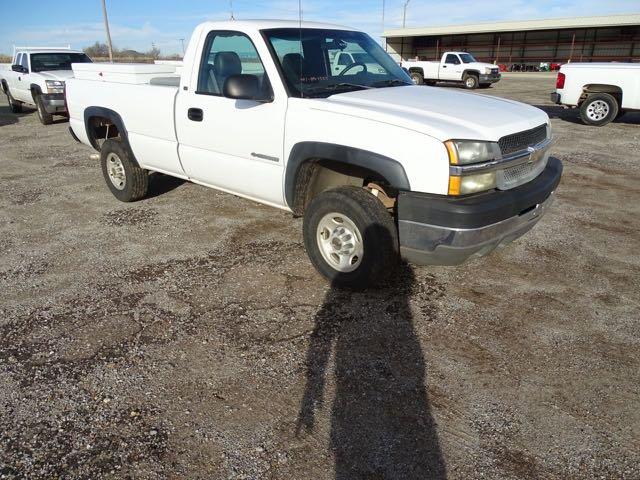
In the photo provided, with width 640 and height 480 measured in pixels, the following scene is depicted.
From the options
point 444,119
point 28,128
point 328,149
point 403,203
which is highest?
point 444,119

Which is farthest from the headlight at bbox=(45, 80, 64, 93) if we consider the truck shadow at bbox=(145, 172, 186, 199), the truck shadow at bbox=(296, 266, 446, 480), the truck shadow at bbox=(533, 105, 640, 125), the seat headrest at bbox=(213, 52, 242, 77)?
the truck shadow at bbox=(533, 105, 640, 125)

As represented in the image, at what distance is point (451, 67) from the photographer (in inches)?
944

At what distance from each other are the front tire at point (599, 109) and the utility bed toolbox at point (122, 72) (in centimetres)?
1019

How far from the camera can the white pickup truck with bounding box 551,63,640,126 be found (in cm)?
1130

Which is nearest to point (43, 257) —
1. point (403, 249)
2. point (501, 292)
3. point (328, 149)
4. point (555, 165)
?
point (328, 149)

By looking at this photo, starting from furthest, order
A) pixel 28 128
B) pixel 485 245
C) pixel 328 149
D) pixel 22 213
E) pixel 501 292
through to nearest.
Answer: pixel 28 128 < pixel 22 213 < pixel 501 292 < pixel 328 149 < pixel 485 245

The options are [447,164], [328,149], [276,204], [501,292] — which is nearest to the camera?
[447,164]

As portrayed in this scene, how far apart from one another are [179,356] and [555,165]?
339cm

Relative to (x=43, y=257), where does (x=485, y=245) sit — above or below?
above

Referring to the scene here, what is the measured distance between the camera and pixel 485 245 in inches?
133

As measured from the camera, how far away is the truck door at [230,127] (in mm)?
4105

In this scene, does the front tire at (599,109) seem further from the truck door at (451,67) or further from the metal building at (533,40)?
the metal building at (533,40)

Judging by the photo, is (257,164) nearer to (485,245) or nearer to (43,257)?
(485,245)

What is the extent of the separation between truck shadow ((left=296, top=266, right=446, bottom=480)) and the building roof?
3831cm
